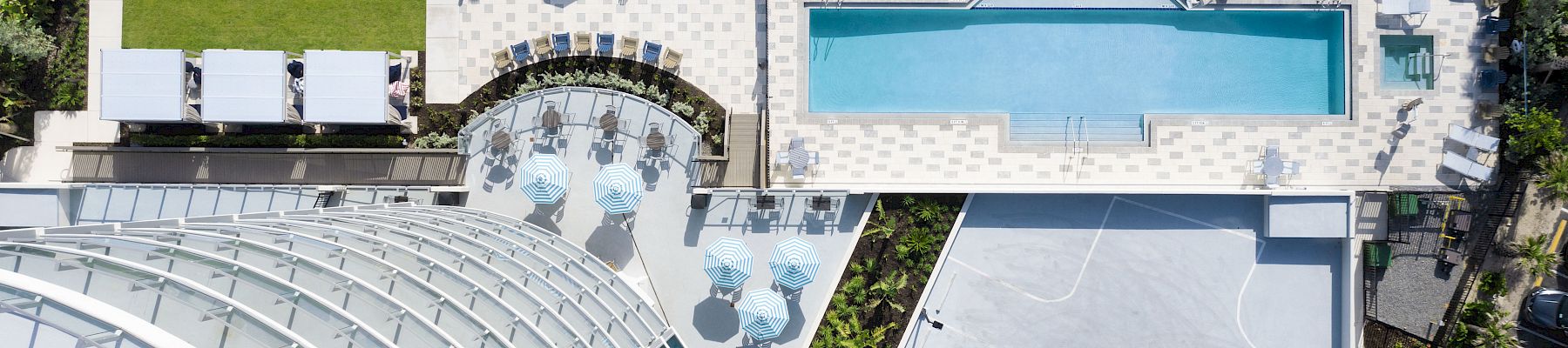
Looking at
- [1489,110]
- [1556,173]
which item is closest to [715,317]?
[1489,110]

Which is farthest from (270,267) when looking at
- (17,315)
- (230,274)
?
(17,315)

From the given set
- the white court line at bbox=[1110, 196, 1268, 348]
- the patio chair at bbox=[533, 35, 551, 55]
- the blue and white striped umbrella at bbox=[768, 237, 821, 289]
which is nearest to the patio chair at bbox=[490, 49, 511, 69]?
the patio chair at bbox=[533, 35, 551, 55]

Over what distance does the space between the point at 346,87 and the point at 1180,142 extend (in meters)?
23.4

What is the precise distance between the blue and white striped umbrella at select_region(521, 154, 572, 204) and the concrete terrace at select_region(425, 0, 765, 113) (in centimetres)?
396

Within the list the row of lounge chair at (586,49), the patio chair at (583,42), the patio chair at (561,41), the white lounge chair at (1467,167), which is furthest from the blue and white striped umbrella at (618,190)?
the white lounge chair at (1467,167)

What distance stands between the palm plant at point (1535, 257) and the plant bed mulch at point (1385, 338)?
3290 millimetres

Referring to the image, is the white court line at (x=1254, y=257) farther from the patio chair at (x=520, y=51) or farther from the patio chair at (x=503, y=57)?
the patio chair at (x=503, y=57)

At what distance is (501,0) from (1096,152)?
714 inches

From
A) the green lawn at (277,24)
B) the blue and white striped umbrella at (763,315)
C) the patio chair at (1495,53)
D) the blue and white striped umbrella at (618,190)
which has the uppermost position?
the green lawn at (277,24)

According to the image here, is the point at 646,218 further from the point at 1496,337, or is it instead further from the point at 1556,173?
the point at 1556,173

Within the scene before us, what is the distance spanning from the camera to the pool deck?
823 inches

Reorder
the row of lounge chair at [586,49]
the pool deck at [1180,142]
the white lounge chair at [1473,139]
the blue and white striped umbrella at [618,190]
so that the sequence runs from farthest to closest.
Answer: the row of lounge chair at [586,49], the pool deck at [1180,142], the white lounge chair at [1473,139], the blue and white striped umbrella at [618,190]

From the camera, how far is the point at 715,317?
21062 millimetres

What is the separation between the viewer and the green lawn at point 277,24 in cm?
2200
